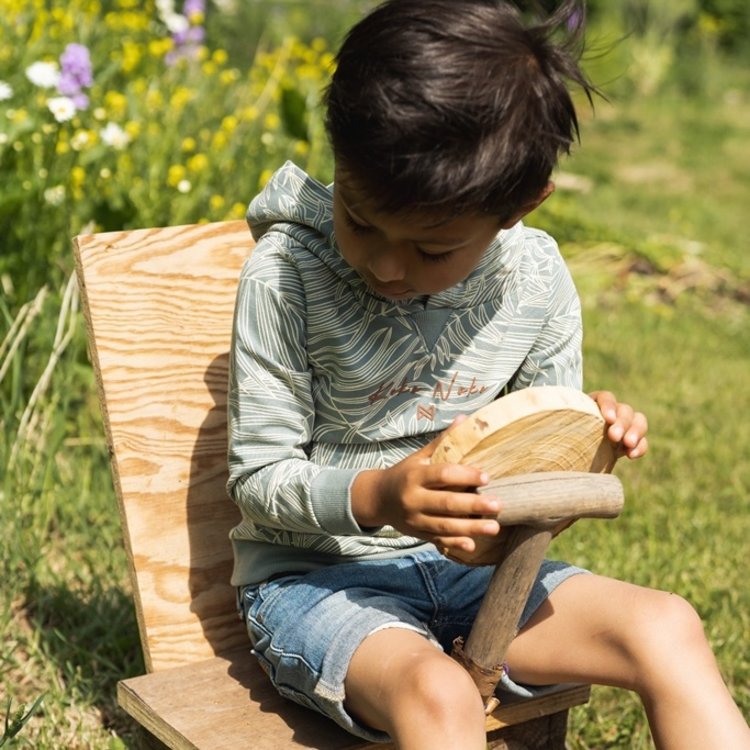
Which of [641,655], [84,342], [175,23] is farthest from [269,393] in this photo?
[175,23]

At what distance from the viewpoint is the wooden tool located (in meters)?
1.62

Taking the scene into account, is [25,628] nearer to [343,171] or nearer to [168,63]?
[343,171]

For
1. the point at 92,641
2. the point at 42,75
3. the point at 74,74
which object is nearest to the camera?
the point at 92,641

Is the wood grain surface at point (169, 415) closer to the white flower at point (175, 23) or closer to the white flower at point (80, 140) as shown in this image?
the white flower at point (80, 140)

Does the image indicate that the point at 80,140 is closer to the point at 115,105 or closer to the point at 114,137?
the point at 114,137

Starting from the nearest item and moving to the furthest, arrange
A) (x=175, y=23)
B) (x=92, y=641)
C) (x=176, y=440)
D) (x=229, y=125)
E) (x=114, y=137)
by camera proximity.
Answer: (x=176, y=440) → (x=92, y=641) → (x=114, y=137) → (x=229, y=125) → (x=175, y=23)

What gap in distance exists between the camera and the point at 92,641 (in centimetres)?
255

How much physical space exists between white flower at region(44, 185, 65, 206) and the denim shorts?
1.65m

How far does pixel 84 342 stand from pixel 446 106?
182 cm

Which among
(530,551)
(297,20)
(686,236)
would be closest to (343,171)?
(530,551)

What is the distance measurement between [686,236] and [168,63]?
2.90m

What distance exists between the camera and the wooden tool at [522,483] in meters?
1.62

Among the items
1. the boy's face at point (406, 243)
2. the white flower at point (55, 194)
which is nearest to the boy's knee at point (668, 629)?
the boy's face at point (406, 243)

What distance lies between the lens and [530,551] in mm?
1697
